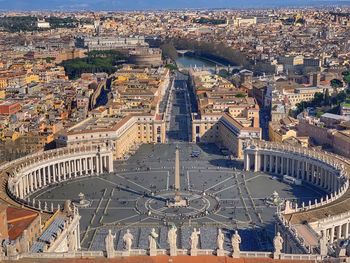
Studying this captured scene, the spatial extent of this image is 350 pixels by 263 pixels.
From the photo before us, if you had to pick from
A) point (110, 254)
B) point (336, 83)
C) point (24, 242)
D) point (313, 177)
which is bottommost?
point (313, 177)

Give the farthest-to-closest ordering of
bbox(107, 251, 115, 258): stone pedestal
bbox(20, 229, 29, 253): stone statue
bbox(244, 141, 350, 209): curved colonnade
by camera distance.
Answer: bbox(244, 141, 350, 209): curved colonnade → bbox(20, 229, 29, 253): stone statue → bbox(107, 251, 115, 258): stone pedestal

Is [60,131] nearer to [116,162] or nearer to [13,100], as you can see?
[116,162]

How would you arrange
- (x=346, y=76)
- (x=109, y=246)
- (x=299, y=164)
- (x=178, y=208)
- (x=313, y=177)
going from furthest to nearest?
(x=346, y=76), (x=299, y=164), (x=313, y=177), (x=178, y=208), (x=109, y=246)

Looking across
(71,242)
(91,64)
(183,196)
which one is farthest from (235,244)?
(91,64)

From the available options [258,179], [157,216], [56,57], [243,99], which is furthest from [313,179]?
[56,57]

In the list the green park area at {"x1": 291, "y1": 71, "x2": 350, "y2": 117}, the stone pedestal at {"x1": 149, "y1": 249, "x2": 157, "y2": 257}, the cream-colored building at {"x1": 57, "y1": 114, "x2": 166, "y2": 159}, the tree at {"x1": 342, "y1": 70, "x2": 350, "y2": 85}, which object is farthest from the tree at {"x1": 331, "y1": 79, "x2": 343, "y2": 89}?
the stone pedestal at {"x1": 149, "y1": 249, "x2": 157, "y2": 257}

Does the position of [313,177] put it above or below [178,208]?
above

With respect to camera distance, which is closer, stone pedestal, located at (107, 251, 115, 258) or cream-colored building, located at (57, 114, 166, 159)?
stone pedestal, located at (107, 251, 115, 258)

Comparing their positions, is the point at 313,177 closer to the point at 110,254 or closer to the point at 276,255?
the point at 276,255

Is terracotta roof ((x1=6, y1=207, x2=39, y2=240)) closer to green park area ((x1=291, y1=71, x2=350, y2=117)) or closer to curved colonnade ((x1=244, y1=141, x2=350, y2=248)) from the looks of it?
curved colonnade ((x1=244, y1=141, x2=350, y2=248))
